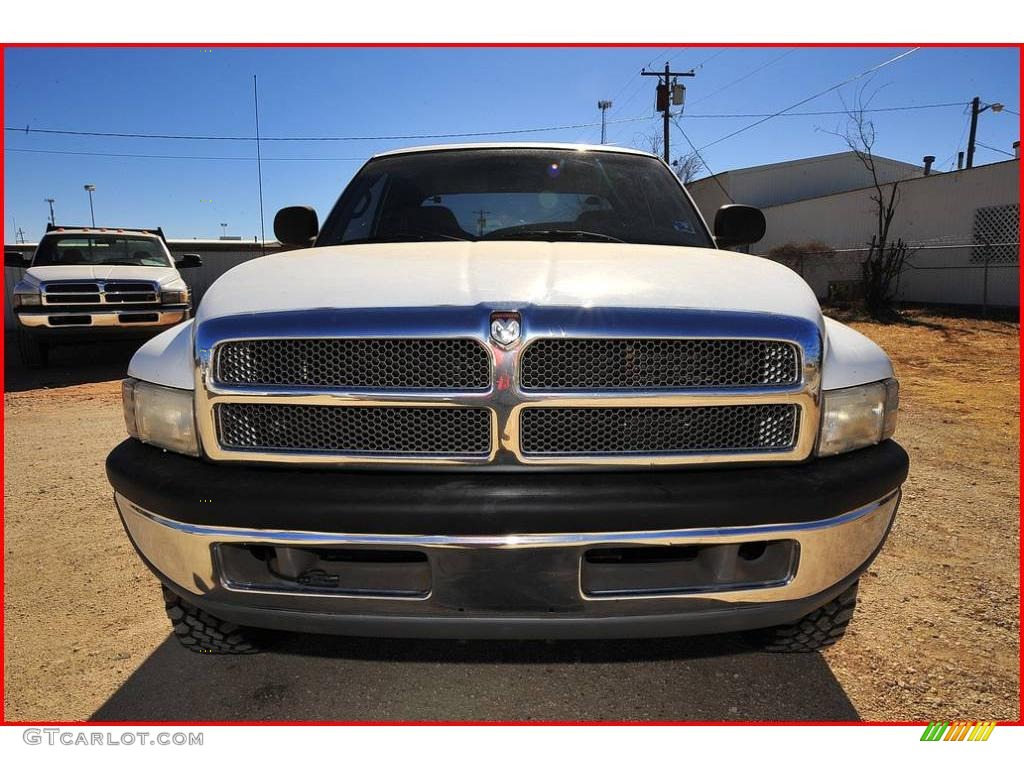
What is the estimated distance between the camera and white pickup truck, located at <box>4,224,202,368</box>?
8.77 metres

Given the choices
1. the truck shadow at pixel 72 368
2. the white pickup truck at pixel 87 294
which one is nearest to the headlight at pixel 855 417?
the truck shadow at pixel 72 368

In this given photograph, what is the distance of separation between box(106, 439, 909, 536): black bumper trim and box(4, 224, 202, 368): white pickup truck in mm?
8465

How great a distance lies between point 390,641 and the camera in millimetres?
2445

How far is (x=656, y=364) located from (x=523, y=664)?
50.7 inches

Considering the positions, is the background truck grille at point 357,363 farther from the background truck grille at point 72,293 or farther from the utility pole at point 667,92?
the utility pole at point 667,92

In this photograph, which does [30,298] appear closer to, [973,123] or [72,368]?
[72,368]

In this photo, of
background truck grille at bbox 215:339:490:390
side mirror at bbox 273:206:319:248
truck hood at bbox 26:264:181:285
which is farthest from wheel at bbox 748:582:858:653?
truck hood at bbox 26:264:181:285

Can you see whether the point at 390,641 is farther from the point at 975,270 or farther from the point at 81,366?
the point at 975,270

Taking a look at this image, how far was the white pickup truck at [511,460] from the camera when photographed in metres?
1.67

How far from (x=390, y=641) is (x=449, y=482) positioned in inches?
41.2

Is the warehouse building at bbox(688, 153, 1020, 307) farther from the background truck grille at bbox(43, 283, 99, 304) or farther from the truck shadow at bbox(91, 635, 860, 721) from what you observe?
the background truck grille at bbox(43, 283, 99, 304)

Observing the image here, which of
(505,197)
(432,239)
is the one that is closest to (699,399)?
(432,239)

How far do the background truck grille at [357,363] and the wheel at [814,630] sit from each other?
1326 mm

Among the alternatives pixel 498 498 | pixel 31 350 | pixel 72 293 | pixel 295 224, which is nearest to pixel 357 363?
pixel 498 498
